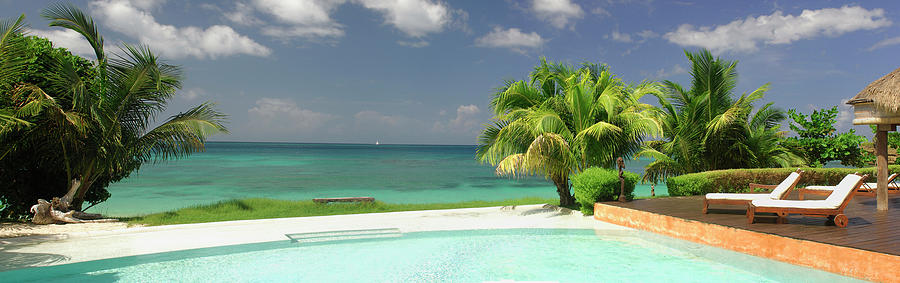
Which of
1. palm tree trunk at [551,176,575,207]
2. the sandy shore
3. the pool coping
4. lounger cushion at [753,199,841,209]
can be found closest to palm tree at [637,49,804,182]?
palm tree trunk at [551,176,575,207]

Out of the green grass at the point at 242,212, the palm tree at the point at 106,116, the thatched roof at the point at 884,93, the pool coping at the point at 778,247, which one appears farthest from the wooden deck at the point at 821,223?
the palm tree at the point at 106,116

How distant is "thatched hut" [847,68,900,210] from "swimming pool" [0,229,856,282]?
3258 mm

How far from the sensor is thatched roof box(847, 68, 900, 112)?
6.50 m

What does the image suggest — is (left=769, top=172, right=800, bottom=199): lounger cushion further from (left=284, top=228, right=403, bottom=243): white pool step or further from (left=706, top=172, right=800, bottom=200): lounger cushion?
(left=284, top=228, right=403, bottom=243): white pool step

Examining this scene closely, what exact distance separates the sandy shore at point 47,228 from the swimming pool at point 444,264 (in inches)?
86.0

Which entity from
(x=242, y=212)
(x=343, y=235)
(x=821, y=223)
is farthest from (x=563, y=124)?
(x=242, y=212)

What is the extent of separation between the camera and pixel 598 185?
30.0 feet

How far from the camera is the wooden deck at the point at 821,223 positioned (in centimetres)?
520

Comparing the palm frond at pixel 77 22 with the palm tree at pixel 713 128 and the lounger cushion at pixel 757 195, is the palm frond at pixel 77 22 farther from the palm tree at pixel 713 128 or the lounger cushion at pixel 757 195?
the palm tree at pixel 713 128

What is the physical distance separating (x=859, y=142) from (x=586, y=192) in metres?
10.8

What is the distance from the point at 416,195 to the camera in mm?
20734

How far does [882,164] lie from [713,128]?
525 centimetres

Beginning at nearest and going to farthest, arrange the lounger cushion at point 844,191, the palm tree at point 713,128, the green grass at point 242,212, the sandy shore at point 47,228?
the lounger cushion at point 844,191
the sandy shore at point 47,228
the green grass at point 242,212
the palm tree at point 713,128

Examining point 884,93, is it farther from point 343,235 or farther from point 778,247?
point 343,235
